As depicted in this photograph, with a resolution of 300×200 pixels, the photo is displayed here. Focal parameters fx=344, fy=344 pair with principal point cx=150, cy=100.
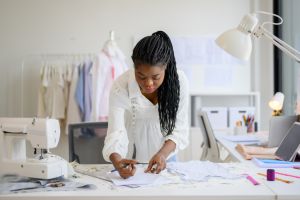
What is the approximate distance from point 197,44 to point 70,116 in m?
1.47

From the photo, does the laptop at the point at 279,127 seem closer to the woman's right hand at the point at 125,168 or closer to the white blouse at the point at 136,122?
the white blouse at the point at 136,122

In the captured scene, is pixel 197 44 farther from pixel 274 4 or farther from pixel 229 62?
pixel 274 4

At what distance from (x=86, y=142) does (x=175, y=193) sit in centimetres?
97

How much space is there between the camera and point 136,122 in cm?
166

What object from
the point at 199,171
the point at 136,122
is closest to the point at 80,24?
the point at 136,122

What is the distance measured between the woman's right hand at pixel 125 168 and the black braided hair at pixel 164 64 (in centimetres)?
32

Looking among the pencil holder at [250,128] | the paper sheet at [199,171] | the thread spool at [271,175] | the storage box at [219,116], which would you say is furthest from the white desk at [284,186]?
the storage box at [219,116]

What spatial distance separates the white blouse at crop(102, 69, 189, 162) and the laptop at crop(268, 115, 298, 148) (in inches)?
25.1

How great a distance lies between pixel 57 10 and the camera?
3502 mm

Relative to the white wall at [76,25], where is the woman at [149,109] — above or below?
below

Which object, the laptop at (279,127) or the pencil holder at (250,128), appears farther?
the pencil holder at (250,128)

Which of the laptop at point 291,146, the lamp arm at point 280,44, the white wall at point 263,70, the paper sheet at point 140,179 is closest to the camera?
the paper sheet at point 140,179

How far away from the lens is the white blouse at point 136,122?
1.46 m

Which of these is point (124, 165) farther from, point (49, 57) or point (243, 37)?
point (49, 57)
